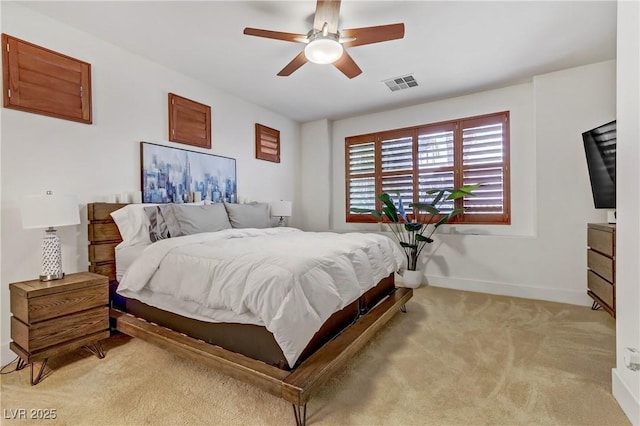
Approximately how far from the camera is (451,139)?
4309 millimetres

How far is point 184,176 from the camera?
343 centimetres

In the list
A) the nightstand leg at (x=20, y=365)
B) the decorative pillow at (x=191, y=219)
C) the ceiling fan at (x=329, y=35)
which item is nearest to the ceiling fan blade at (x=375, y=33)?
the ceiling fan at (x=329, y=35)

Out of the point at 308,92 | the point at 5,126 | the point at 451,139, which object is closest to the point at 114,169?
the point at 5,126

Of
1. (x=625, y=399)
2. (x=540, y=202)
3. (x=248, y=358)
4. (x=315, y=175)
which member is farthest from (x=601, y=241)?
(x=315, y=175)

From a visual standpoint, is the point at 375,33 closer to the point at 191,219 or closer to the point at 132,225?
the point at 191,219

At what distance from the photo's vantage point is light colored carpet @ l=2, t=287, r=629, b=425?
62.0 inches

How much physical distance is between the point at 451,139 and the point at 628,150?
2834mm

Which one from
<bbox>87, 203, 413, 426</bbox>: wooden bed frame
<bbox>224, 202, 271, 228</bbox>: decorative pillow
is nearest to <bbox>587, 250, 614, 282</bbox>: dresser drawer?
<bbox>87, 203, 413, 426</bbox>: wooden bed frame

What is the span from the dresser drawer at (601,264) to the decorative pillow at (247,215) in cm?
339

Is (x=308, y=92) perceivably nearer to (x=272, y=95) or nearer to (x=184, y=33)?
(x=272, y=95)

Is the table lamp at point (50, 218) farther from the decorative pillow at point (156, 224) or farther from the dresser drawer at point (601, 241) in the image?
the dresser drawer at point (601, 241)

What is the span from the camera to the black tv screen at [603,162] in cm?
261

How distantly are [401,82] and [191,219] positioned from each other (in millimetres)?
2959

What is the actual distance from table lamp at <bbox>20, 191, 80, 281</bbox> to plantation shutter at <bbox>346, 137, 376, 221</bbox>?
384 cm
